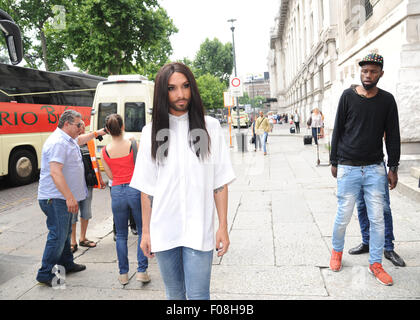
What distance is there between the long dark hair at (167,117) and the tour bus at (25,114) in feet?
32.8

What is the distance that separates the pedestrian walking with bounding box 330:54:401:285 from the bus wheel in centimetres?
999

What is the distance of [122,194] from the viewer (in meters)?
3.63

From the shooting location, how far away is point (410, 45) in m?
7.12

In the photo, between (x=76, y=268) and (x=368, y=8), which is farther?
(x=368, y=8)

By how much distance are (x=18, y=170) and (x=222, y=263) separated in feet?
29.6

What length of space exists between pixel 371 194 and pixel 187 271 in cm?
213

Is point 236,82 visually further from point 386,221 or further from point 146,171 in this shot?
point 146,171

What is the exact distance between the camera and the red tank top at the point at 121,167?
12.1 ft

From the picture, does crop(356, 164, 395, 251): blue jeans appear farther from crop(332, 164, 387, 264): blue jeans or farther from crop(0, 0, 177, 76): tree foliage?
crop(0, 0, 177, 76): tree foliage

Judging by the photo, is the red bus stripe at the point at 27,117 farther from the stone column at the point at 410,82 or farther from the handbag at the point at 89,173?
the stone column at the point at 410,82

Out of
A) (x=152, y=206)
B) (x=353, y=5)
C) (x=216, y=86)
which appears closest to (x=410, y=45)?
(x=353, y=5)

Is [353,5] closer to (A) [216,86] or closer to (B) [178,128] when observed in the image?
(B) [178,128]

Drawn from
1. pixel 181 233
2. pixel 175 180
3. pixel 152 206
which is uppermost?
pixel 175 180

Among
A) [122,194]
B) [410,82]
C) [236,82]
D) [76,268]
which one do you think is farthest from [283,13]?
[76,268]
